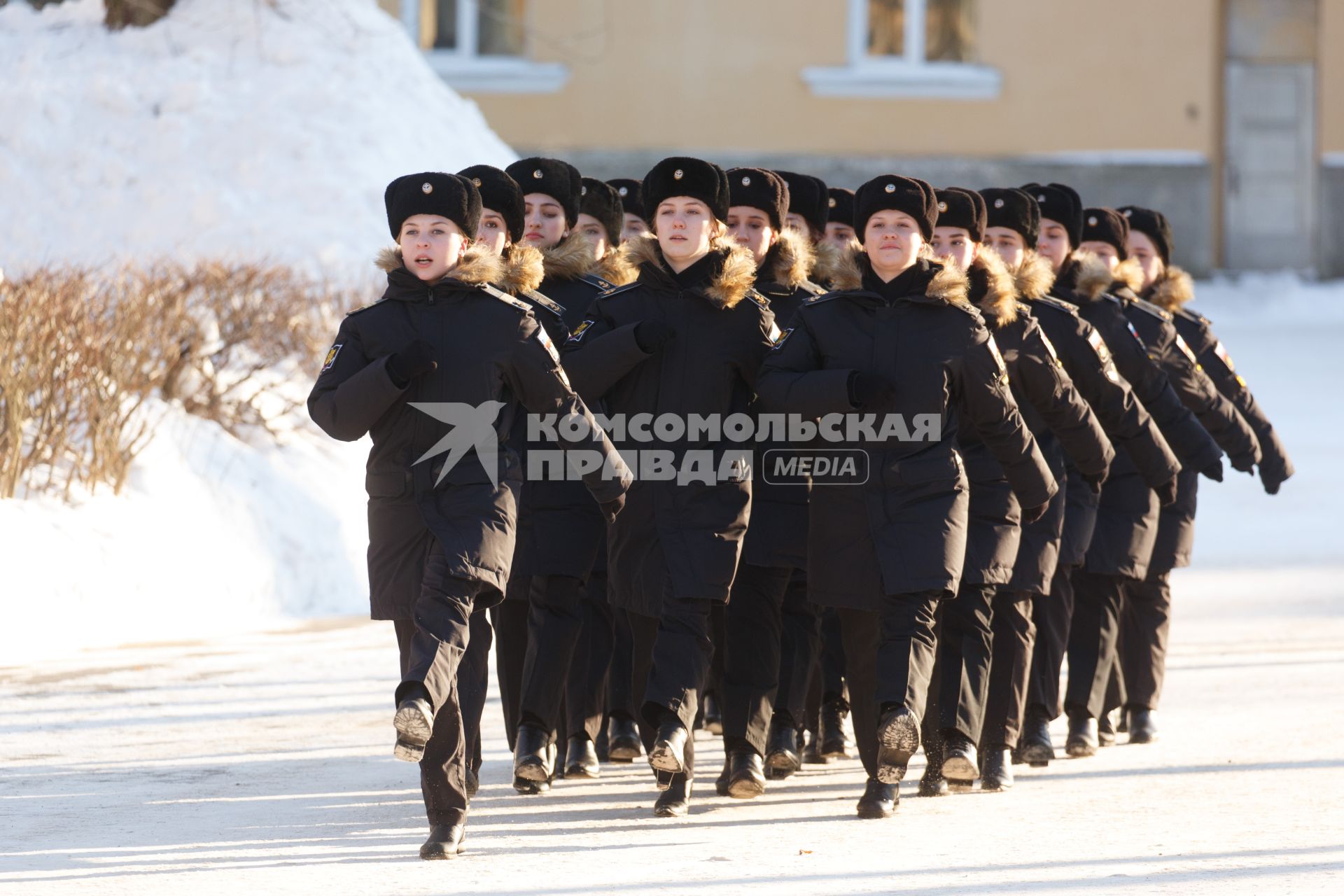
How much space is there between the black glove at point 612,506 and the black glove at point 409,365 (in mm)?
742

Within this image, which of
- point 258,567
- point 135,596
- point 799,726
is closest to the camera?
point 799,726

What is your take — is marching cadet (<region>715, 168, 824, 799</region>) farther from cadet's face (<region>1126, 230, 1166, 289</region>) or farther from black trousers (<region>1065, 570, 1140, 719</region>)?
cadet's face (<region>1126, 230, 1166, 289</region>)

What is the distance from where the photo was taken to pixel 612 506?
19.9ft

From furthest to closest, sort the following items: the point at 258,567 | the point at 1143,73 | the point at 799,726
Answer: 1. the point at 1143,73
2. the point at 258,567
3. the point at 799,726

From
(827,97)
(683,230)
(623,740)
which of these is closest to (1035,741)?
(623,740)

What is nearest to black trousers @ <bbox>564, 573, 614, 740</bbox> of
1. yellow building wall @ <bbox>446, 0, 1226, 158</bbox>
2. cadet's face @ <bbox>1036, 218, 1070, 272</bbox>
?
cadet's face @ <bbox>1036, 218, 1070, 272</bbox>

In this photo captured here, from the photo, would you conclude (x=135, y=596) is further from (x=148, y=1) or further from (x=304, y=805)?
(x=148, y=1)

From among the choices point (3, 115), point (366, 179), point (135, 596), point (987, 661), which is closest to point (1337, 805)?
point (987, 661)

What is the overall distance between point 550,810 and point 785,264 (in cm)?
201

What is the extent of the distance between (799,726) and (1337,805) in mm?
1778

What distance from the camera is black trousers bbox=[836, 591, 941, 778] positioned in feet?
20.3

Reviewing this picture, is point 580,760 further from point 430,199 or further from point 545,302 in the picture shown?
point 430,199

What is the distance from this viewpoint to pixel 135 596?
9664 mm

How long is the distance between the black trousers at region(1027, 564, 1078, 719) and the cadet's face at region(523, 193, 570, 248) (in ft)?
7.06
